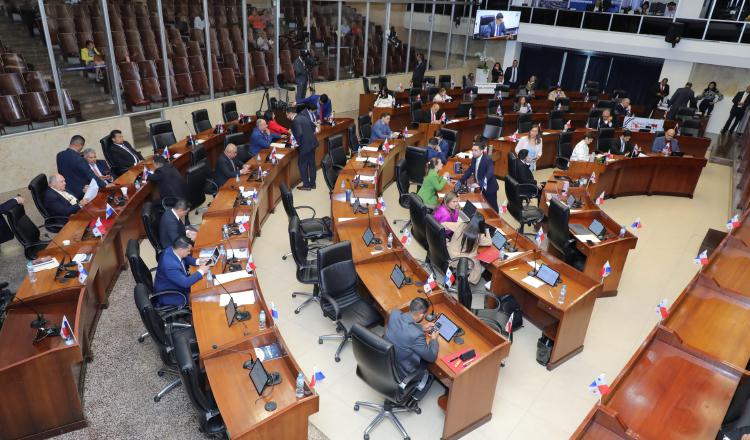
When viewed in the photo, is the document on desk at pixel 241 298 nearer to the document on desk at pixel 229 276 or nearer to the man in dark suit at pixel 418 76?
the document on desk at pixel 229 276

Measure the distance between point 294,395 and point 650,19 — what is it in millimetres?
18128

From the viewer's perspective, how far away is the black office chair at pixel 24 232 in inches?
239

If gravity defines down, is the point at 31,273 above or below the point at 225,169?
below

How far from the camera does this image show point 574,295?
17.8 feet

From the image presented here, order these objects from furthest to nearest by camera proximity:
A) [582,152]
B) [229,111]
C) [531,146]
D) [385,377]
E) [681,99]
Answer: [681,99]
[229,111]
[531,146]
[582,152]
[385,377]

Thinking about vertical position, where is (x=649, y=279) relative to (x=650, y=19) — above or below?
below

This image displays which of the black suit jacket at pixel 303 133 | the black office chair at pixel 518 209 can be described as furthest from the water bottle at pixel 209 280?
the black office chair at pixel 518 209

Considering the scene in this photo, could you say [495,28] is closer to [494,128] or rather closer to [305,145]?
[494,128]

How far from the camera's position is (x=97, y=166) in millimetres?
8234

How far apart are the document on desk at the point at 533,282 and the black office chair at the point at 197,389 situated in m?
3.45

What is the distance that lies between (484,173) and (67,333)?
6.00m

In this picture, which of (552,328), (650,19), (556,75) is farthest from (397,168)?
(556,75)

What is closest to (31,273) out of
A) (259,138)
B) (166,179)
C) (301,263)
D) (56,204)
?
(56,204)

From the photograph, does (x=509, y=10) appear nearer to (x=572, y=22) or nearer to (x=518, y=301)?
(x=572, y=22)
